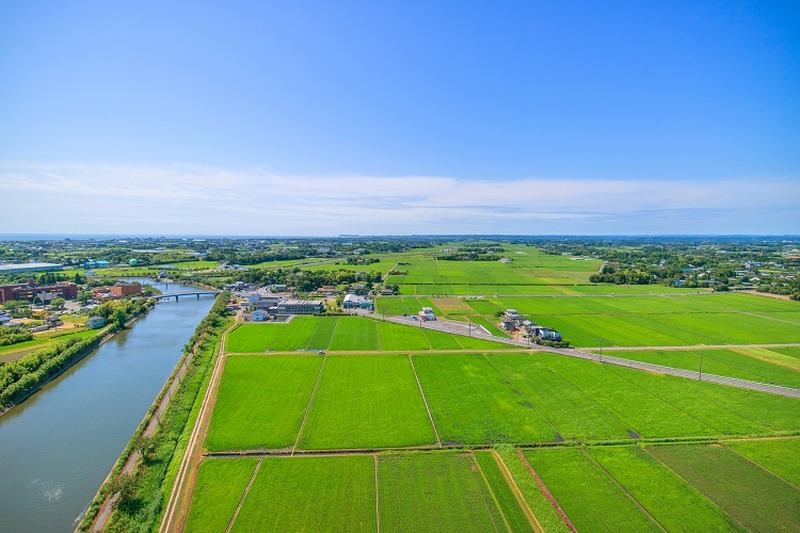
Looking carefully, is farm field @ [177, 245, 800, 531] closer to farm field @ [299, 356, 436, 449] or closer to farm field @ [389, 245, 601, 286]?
farm field @ [299, 356, 436, 449]

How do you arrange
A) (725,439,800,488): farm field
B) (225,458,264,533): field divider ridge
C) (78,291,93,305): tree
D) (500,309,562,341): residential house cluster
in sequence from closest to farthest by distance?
1. (225,458,264,533): field divider ridge
2. (725,439,800,488): farm field
3. (500,309,562,341): residential house cluster
4. (78,291,93,305): tree

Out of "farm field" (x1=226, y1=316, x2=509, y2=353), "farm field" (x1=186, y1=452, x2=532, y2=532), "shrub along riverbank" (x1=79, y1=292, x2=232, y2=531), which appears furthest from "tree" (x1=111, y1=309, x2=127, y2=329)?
"farm field" (x1=186, y1=452, x2=532, y2=532)

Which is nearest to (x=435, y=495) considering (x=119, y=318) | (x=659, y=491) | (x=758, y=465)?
Answer: (x=659, y=491)

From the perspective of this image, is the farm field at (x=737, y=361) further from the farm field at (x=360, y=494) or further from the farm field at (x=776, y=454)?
the farm field at (x=360, y=494)

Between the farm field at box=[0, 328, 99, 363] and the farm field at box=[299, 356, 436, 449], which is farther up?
the farm field at box=[0, 328, 99, 363]

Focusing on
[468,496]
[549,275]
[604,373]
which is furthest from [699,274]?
[468,496]

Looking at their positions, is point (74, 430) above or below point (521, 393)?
below

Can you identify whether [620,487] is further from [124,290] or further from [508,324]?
[124,290]
